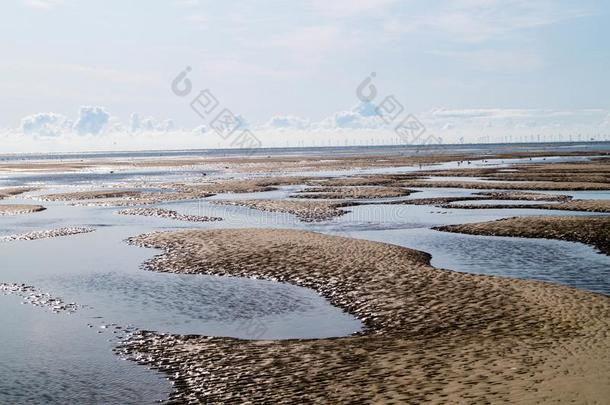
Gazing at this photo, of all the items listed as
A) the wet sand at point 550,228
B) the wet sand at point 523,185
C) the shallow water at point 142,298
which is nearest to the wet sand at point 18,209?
the shallow water at point 142,298

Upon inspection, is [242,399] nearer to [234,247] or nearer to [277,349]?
[277,349]

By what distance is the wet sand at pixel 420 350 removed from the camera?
555 inches

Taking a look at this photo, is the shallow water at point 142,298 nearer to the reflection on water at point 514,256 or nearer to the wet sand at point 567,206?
the reflection on water at point 514,256

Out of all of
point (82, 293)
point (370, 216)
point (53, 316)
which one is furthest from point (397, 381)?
point (370, 216)

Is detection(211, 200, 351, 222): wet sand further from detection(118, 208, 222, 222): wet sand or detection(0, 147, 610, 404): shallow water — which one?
detection(118, 208, 222, 222): wet sand

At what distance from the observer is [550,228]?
1561 inches

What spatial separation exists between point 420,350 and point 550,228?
86.7 feet

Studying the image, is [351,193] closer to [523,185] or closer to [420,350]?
[523,185]

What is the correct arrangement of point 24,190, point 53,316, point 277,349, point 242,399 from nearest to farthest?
point 242,399
point 277,349
point 53,316
point 24,190

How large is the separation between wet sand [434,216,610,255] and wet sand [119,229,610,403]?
47.1ft

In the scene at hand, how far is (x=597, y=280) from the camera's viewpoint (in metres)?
26.0

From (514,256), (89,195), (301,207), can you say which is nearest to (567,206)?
(514,256)

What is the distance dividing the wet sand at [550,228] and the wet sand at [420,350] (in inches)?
565

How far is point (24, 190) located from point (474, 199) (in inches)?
2665
